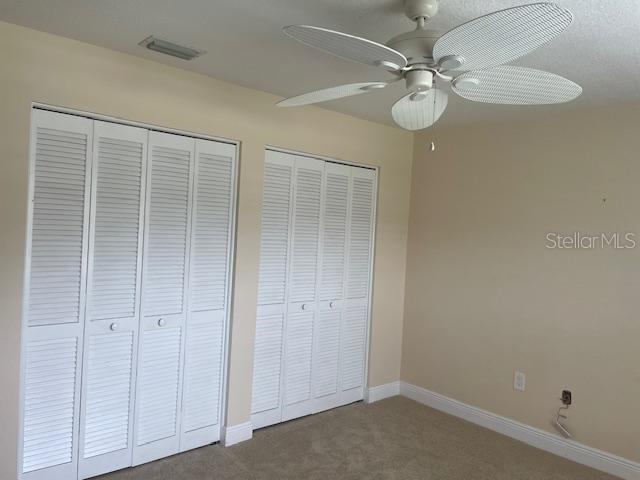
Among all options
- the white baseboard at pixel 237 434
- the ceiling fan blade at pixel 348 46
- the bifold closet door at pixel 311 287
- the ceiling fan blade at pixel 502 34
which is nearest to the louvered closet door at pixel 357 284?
the bifold closet door at pixel 311 287

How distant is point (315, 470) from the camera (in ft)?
9.17

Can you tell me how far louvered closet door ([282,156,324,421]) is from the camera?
3.40 m

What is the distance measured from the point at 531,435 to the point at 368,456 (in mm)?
1156

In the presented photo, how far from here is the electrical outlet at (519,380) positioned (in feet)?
11.0

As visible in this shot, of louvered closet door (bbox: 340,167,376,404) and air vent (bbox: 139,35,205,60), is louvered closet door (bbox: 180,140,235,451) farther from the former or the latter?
louvered closet door (bbox: 340,167,376,404)

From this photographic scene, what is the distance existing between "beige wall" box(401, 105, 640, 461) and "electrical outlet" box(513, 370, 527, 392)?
1.6 inches

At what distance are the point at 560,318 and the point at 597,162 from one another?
1.01m

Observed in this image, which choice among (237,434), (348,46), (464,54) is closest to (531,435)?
(237,434)

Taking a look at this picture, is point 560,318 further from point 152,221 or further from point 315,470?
point 152,221

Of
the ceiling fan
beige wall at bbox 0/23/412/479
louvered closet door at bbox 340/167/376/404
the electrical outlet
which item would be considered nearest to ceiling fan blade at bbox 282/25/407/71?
the ceiling fan

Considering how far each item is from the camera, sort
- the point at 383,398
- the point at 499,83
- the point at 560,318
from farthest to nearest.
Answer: the point at 383,398
the point at 560,318
the point at 499,83

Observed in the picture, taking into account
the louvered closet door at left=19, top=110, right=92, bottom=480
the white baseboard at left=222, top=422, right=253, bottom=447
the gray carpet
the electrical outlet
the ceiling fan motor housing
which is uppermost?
the ceiling fan motor housing

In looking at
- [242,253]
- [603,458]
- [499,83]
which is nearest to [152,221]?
[242,253]

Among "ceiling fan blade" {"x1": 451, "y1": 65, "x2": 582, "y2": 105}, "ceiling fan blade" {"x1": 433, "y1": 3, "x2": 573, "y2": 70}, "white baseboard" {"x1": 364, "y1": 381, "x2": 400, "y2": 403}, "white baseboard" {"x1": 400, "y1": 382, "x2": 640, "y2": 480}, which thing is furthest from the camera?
"white baseboard" {"x1": 364, "y1": 381, "x2": 400, "y2": 403}
